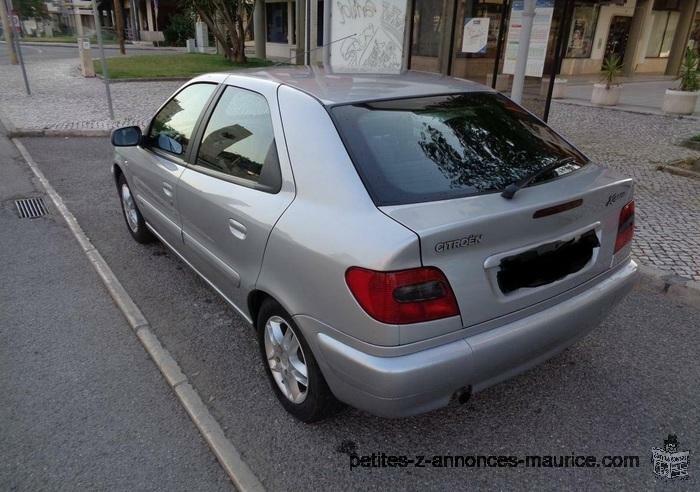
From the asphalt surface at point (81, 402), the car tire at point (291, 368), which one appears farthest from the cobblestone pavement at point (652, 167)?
the asphalt surface at point (81, 402)

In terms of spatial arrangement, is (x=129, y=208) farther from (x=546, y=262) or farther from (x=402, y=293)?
(x=546, y=262)

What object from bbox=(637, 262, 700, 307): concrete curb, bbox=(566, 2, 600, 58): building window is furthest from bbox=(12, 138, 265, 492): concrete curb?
bbox=(566, 2, 600, 58): building window

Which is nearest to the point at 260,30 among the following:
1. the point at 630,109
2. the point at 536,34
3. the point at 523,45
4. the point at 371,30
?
the point at 630,109

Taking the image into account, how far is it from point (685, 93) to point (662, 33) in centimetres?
1547

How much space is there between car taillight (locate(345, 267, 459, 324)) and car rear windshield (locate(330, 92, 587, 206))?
1.11 feet

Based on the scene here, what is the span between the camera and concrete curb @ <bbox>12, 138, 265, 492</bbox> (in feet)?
7.48

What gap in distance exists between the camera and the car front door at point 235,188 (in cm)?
251

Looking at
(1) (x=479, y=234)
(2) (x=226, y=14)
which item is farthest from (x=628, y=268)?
(2) (x=226, y=14)

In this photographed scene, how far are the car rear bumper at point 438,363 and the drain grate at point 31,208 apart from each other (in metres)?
4.58

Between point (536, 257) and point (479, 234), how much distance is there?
1.22 feet

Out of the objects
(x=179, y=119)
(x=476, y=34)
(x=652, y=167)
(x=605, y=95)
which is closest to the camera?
(x=179, y=119)

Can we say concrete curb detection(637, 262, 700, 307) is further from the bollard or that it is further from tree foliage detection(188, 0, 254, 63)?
tree foliage detection(188, 0, 254, 63)

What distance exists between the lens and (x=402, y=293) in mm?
1924

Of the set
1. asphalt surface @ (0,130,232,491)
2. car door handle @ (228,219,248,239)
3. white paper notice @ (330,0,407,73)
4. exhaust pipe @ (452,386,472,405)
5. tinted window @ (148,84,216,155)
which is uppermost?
white paper notice @ (330,0,407,73)
